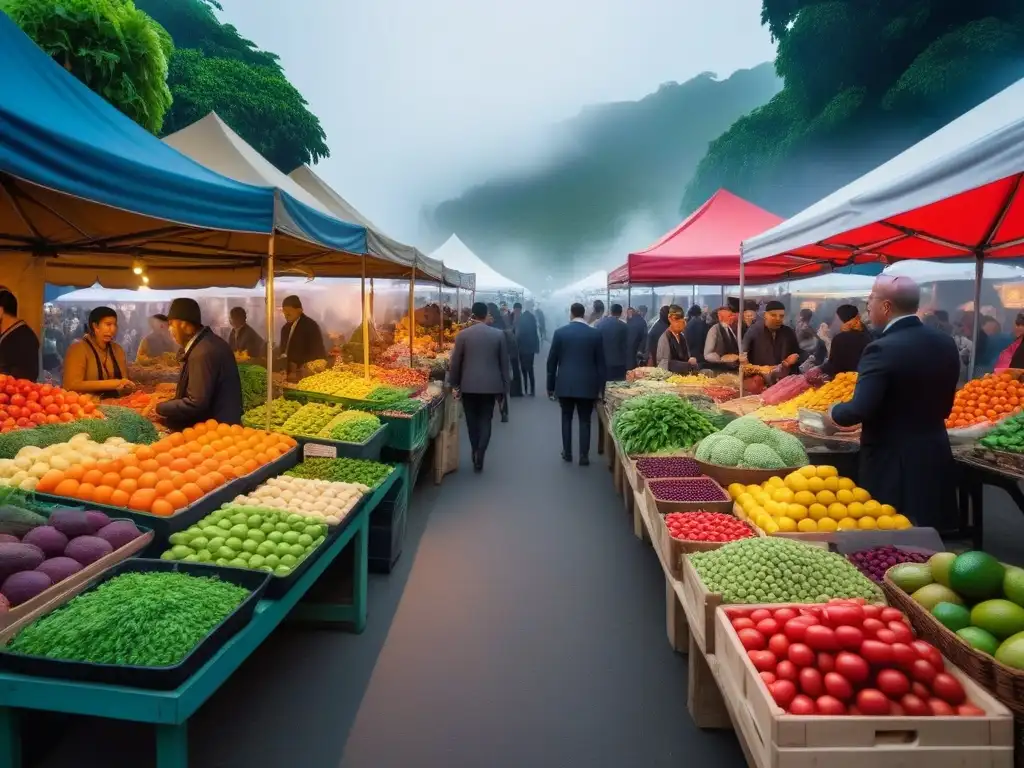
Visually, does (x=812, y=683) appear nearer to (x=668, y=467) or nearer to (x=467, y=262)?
(x=668, y=467)

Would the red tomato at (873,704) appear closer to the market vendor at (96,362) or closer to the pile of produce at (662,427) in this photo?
the pile of produce at (662,427)

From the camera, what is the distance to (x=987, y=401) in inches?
233

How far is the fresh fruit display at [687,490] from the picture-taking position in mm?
4457

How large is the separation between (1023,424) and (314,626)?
4.68m

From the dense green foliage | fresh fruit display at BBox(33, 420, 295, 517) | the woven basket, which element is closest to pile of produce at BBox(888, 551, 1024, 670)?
the woven basket

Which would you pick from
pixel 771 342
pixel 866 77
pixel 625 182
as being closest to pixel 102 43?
pixel 771 342

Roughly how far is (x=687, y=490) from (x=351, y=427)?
2680 mm

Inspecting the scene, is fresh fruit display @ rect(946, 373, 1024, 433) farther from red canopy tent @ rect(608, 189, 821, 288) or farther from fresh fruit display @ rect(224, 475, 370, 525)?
fresh fruit display @ rect(224, 475, 370, 525)

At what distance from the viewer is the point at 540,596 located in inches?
201

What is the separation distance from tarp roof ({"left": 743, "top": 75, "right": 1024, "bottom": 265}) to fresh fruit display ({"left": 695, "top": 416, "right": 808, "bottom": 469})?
1.35m

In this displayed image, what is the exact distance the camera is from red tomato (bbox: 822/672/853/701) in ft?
7.38

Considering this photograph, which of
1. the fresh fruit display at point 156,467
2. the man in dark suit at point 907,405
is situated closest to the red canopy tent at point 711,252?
the man in dark suit at point 907,405

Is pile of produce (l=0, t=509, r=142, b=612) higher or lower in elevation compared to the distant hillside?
lower

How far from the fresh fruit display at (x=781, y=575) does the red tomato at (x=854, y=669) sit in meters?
0.64
